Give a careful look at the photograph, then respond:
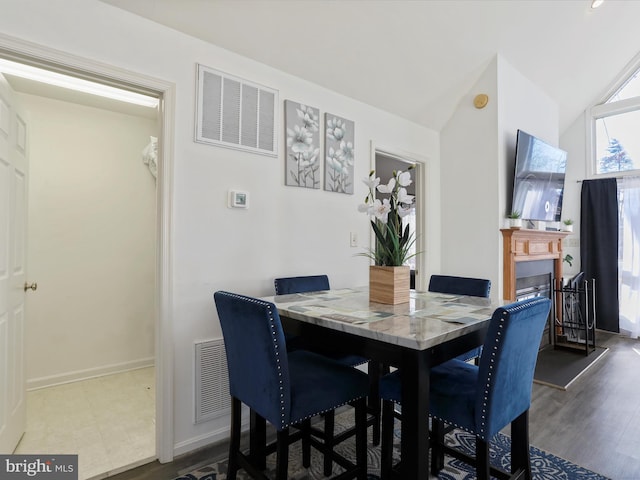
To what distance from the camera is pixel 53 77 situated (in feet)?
7.69

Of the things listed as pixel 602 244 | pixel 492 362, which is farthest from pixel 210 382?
pixel 602 244

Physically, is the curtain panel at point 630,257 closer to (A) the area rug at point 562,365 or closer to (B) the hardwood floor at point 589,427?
(A) the area rug at point 562,365

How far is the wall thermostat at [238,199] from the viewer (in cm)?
228

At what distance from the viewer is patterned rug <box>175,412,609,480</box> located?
1.80 metres

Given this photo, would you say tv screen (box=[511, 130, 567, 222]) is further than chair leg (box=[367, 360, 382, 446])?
Yes

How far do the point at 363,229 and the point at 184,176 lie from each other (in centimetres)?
159

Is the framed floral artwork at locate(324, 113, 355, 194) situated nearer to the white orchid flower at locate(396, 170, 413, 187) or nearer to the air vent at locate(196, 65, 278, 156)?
the air vent at locate(196, 65, 278, 156)

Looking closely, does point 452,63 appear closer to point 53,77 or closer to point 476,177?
point 476,177

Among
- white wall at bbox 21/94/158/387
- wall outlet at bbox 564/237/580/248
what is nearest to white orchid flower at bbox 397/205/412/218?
white wall at bbox 21/94/158/387

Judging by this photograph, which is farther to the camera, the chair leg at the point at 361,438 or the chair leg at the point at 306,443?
the chair leg at the point at 306,443

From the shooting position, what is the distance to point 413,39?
9.18ft

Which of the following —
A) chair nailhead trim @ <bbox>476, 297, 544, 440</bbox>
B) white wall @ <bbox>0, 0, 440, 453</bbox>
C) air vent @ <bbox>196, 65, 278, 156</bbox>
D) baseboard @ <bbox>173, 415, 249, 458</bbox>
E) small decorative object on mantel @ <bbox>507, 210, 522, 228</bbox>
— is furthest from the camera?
small decorative object on mantel @ <bbox>507, 210, 522, 228</bbox>

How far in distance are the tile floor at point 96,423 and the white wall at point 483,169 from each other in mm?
3014

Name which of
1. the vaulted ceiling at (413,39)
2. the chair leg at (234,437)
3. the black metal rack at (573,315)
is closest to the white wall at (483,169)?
the vaulted ceiling at (413,39)
